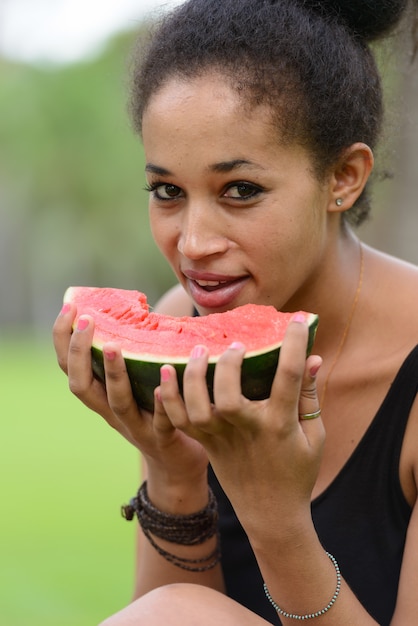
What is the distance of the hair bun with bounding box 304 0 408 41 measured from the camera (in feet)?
10.4

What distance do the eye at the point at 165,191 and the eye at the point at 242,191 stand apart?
188mm

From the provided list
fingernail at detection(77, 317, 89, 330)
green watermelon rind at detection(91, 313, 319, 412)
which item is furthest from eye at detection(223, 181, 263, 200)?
fingernail at detection(77, 317, 89, 330)

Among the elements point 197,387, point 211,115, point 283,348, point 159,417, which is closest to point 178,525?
point 159,417

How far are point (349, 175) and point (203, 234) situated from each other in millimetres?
603

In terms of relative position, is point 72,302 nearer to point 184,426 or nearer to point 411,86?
point 184,426

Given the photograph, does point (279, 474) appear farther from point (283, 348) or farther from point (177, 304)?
point (177, 304)

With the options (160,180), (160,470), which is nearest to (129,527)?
(160,470)

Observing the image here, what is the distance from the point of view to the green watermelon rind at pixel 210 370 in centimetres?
243

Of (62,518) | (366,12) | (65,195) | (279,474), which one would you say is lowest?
(65,195)

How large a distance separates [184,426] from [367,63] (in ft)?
4.84

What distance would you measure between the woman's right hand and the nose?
1.29ft

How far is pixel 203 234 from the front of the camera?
2.81m

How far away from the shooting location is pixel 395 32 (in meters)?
3.53

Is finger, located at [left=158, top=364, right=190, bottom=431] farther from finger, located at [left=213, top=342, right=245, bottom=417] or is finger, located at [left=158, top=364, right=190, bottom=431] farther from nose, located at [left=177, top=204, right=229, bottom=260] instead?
nose, located at [left=177, top=204, right=229, bottom=260]
